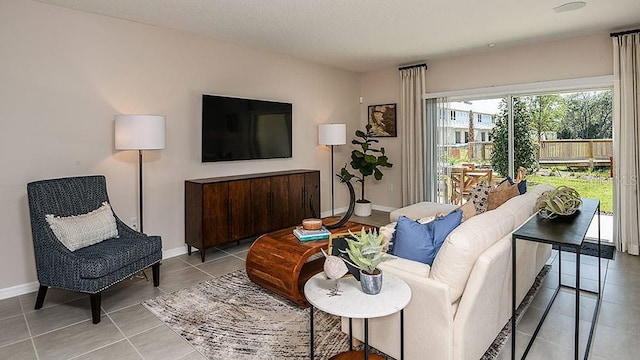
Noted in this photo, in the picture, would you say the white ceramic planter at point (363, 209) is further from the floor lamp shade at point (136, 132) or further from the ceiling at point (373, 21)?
the floor lamp shade at point (136, 132)

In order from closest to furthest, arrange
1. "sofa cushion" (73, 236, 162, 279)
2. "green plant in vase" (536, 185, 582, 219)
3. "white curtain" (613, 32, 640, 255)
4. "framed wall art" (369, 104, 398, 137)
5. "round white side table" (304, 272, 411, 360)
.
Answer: "round white side table" (304, 272, 411, 360) → "green plant in vase" (536, 185, 582, 219) → "sofa cushion" (73, 236, 162, 279) → "white curtain" (613, 32, 640, 255) → "framed wall art" (369, 104, 398, 137)

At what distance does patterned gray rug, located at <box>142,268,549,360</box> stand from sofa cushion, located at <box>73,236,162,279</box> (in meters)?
0.42

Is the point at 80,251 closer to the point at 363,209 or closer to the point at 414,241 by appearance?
the point at 414,241

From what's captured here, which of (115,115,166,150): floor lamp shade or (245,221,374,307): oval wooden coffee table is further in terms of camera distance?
(115,115,166,150): floor lamp shade

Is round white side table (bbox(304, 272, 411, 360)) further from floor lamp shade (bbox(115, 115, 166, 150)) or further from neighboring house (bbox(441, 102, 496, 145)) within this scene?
neighboring house (bbox(441, 102, 496, 145))

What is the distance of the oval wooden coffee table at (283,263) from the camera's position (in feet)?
9.02

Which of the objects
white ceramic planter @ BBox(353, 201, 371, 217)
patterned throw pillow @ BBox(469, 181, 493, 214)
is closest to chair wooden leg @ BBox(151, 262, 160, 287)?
patterned throw pillow @ BBox(469, 181, 493, 214)

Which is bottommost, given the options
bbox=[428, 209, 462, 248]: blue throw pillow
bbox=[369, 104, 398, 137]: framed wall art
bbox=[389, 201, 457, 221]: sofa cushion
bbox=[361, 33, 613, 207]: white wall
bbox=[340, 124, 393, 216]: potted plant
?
bbox=[389, 201, 457, 221]: sofa cushion

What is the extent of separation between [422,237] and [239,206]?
2624mm

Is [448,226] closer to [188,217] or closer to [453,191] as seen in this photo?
[188,217]

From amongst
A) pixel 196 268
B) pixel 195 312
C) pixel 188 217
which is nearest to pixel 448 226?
pixel 195 312

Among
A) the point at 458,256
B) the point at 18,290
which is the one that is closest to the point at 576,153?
the point at 458,256

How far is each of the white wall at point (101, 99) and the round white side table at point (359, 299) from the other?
2.82 metres

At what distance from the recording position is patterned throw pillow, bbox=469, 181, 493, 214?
3.42 meters
